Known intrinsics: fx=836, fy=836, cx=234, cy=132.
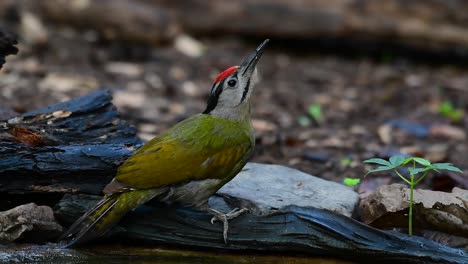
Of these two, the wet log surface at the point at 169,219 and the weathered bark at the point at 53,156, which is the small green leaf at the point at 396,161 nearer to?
the wet log surface at the point at 169,219

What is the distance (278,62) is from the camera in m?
10.3

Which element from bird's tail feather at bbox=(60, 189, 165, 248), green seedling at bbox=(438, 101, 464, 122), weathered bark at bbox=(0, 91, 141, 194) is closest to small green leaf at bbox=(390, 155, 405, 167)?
bird's tail feather at bbox=(60, 189, 165, 248)

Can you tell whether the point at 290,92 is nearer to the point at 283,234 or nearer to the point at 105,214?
the point at 283,234

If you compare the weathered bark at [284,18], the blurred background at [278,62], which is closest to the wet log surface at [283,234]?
the blurred background at [278,62]

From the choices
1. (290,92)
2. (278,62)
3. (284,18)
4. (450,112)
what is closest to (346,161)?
(450,112)

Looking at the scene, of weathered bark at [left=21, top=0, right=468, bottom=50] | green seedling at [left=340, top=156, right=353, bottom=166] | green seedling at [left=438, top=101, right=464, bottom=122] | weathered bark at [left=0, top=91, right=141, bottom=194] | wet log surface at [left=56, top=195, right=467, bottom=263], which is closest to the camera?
wet log surface at [left=56, top=195, right=467, bottom=263]

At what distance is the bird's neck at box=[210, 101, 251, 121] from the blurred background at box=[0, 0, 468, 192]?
9.14 ft

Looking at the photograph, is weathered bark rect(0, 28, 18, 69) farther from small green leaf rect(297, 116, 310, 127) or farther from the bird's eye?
small green leaf rect(297, 116, 310, 127)

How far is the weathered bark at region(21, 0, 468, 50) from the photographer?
31.2 feet

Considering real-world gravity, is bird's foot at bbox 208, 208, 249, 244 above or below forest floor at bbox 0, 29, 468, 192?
below

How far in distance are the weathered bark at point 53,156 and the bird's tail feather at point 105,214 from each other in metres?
0.32

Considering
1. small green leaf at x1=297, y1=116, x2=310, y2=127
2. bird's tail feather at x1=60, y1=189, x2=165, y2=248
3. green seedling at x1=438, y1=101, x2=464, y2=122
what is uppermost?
green seedling at x1=438, y1=101, x2=464, y2=122

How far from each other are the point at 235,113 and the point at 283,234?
0.80 metres

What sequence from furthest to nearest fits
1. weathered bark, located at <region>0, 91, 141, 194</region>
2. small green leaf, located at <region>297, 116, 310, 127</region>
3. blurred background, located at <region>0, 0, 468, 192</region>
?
1. small green leaf, located at <region>297, 116, 310, 127</region>
2. blurred background, located at <region>0, 0, 468, 192</region>
3. weathered bark, located at <region>0, 91, 141, 194</region>
